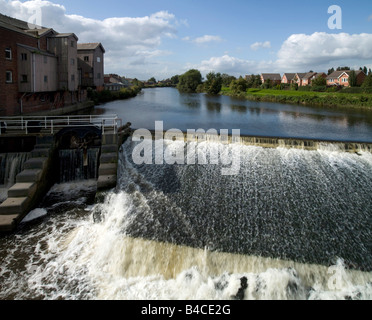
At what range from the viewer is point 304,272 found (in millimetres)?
8523

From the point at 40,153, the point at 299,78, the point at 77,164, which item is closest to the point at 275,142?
the point at 77,164

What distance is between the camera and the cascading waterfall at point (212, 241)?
8.31m

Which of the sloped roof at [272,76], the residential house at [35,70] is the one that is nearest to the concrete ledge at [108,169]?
the residential house at [35,70]

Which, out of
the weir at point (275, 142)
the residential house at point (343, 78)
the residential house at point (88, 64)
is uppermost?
the residential house at point (343, 78)

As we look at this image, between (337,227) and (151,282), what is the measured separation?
21.7 feet

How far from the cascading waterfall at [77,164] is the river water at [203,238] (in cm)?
88

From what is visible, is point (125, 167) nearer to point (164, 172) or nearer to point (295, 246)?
point (164, 172)

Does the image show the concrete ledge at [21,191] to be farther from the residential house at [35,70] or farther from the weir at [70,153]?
the residential house at [35,70]

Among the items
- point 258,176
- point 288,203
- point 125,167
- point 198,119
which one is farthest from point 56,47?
point 288,203

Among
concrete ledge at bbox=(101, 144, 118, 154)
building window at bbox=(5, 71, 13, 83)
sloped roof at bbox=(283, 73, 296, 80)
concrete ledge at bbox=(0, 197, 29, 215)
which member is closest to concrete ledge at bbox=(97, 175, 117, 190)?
concrete ledge at bbox=(101, 144, 118, 154)

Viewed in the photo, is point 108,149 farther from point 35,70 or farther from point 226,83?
point 226,83

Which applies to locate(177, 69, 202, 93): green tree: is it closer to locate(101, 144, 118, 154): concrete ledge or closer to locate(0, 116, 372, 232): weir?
locate(0, 116, 372, 232): weir

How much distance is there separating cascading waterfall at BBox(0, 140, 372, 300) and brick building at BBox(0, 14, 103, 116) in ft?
47.3

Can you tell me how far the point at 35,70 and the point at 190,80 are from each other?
243 feet
